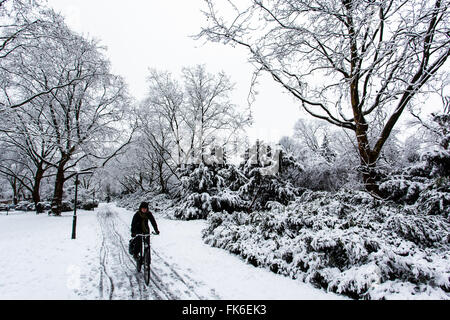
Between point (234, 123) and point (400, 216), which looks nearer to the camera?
point (400, 216)

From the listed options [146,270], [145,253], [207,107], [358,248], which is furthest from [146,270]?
[207,107]

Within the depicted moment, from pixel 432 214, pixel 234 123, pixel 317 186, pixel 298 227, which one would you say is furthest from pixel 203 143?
pixel 432 214

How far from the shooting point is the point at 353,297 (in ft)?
13.3

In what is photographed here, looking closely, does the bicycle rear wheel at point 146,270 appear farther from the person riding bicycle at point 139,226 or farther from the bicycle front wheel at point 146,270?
the person riding bicycle at point 139,226

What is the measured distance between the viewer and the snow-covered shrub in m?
3.87

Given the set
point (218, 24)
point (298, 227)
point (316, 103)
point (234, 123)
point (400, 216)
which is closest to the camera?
point (218, 24)

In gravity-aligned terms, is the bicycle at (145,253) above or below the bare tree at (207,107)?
below

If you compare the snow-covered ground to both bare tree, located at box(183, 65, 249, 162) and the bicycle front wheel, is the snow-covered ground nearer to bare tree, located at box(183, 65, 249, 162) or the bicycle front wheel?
the bicycle front wheel

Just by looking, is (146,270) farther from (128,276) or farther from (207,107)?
(207,107)

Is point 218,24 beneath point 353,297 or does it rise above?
above

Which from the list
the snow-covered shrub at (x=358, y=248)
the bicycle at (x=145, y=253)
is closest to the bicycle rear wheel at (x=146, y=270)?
the bicycle at (x=145, y=253)

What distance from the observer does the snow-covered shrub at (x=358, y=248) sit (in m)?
3.87
